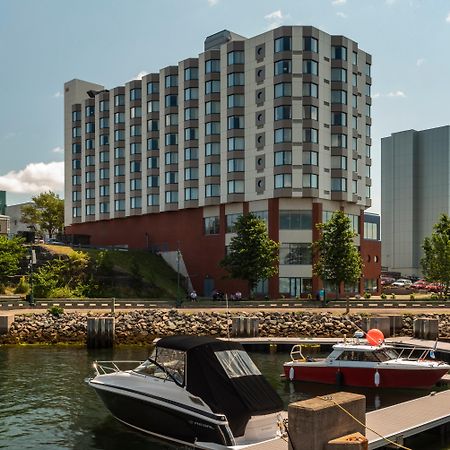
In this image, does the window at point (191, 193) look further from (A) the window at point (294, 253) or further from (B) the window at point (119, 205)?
(A) the window at point (294, 253)

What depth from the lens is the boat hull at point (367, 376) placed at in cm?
2727

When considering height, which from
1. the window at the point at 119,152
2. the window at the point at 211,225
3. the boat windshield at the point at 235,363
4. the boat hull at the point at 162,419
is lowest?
the boat hull at the point at 162,419

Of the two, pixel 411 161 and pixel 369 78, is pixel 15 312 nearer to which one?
pixel 369 78

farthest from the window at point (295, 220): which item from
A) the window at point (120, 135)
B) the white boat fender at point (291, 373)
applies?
the white boat fender at point (291, 373)

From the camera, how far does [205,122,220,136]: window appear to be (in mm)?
79375

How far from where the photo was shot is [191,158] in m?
82.2

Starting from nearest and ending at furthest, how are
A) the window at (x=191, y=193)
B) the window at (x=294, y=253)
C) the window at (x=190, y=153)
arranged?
the window at (x=294, y=253) → the window at (x=191, y=193) → the window at (x=190, y=153)

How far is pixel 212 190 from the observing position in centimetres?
7912

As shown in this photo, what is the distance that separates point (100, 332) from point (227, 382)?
80.5ft

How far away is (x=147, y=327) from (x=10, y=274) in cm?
2885

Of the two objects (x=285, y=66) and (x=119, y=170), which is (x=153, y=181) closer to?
(x=119, y=170)

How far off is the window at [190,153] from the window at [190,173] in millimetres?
1421

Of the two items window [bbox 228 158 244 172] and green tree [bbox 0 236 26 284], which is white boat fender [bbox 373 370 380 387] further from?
window [bbox 228 158 244 172]

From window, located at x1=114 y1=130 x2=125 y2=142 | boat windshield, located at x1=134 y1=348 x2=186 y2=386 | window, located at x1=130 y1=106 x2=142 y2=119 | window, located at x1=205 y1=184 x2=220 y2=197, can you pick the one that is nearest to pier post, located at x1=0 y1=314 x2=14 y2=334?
boat windshield, located at x1=134 y1=348 x2=186 y2=386
